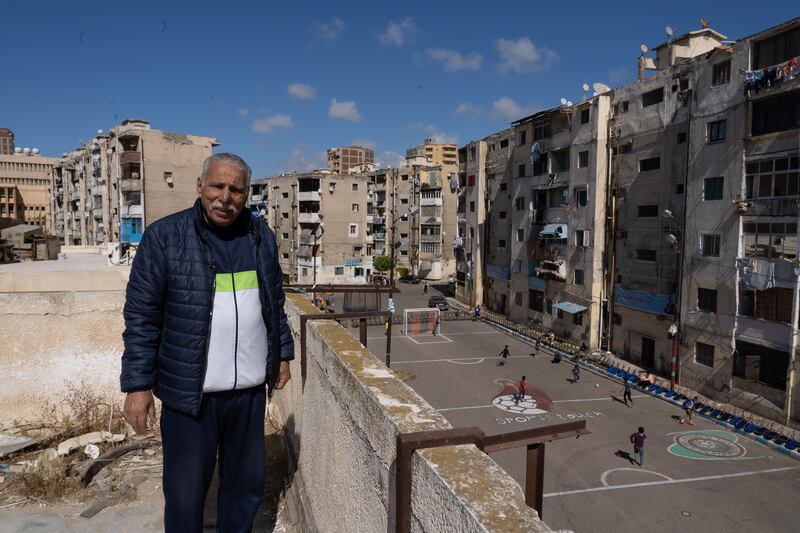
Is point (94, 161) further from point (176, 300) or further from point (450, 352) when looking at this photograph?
point (176, 300)

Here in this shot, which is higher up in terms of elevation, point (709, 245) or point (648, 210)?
point (648, 210)

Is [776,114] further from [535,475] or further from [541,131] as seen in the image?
[535,475]

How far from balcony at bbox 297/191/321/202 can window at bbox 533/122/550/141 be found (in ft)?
106

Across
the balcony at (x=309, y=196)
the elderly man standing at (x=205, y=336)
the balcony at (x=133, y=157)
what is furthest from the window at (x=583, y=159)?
the balcony at (x=133, y=157)

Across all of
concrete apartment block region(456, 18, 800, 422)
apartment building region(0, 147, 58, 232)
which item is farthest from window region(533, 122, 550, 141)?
apartment building region(0, 147, 58, 232)

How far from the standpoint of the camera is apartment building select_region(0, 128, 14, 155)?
A: 130 metres

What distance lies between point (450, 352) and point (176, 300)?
1345 inches

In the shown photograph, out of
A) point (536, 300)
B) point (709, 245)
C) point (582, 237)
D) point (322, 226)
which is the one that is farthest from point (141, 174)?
point (709, 245)

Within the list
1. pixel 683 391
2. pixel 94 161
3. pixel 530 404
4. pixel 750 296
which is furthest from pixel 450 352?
pixel 94 161

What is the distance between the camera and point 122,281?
12.4 metres

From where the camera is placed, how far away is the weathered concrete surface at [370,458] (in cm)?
287

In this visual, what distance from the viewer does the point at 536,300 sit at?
147 ft

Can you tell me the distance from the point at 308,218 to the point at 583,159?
39492 mm

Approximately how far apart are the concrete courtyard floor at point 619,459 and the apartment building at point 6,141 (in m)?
136
